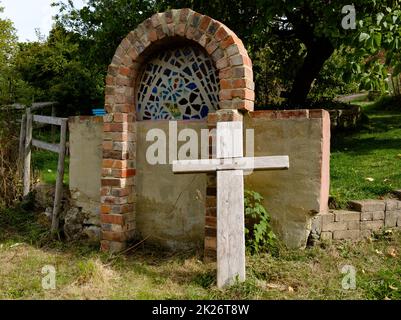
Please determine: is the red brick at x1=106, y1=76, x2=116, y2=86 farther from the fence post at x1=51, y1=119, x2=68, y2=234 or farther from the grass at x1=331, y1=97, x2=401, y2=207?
the grass at x1=331, y1=97, x2=401, y2=207

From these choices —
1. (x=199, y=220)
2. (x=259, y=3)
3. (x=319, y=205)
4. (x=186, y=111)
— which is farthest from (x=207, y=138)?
(x=259, y=3)

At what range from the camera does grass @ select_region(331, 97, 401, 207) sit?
5066mm

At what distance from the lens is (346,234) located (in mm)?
4367

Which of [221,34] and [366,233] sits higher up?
[221,34]

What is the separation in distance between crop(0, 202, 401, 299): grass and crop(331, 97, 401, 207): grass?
0.77 m

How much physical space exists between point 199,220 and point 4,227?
9.94ft

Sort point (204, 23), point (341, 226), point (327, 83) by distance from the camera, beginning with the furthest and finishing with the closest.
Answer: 1. point (327, 83)
2. point (341, 226)
3. point (204, 23)

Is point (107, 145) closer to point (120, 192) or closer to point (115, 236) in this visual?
point (120, 192)

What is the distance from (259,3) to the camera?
7.13 m

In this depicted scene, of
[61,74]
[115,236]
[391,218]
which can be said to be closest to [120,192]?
[115,236]

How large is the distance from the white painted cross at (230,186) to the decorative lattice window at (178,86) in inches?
31.0

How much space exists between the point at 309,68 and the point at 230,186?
7.67m

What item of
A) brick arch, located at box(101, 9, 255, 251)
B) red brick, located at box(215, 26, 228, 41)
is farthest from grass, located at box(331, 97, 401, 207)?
red brick, located at box(215, 26, 228, 41)

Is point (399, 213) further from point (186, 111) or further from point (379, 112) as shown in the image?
point (379, 112)
